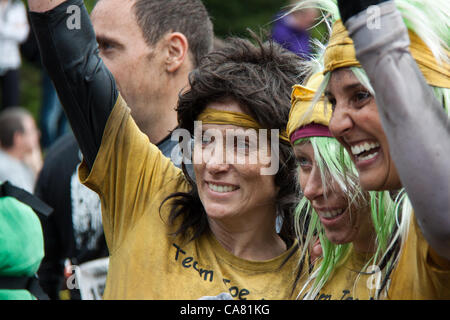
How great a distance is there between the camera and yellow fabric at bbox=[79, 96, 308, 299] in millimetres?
2391

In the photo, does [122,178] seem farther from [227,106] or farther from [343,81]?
[343,81]

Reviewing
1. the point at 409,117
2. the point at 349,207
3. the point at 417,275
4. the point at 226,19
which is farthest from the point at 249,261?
the point at 226,19

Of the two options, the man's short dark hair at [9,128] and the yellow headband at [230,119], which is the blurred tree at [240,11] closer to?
the man's short dark hair at [9,128]

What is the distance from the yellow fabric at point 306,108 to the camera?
2.33 meters

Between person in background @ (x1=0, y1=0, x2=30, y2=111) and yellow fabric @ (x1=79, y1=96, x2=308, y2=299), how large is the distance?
19.6 feet

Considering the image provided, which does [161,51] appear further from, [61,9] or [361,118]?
[361,118]

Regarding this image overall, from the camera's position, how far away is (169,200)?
2619 mm

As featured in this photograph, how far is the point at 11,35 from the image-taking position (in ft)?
26.7

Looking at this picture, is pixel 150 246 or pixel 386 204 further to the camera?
pixel 150 246

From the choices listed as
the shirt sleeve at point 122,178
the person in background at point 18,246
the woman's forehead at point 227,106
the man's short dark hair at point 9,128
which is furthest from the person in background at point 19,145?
the woman's forehead at point 227,106

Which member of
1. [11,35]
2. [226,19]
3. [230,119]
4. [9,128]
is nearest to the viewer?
[230,119]

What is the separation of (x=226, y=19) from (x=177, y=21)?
808cm

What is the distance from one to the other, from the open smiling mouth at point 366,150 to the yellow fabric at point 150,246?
2.45ft
